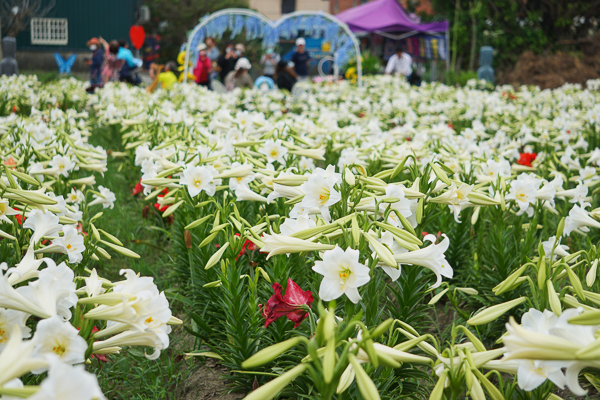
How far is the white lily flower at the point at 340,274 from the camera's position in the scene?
1242mm

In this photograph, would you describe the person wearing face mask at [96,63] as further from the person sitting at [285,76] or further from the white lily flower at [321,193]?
the white lily flower at [321,193]

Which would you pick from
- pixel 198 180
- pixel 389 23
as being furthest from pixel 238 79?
pixel 389 23

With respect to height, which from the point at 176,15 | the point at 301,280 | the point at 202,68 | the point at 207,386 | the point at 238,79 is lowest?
the point at 207,386

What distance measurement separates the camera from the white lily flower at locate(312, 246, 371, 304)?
124cm

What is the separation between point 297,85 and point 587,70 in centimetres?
853

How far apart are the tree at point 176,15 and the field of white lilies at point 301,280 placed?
27.9 meters

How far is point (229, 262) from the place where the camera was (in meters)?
1.90

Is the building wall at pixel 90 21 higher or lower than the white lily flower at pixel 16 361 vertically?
higher

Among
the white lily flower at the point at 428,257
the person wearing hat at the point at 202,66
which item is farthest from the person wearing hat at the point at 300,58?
the white lily flower at the point at 428,257

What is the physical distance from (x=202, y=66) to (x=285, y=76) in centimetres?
204

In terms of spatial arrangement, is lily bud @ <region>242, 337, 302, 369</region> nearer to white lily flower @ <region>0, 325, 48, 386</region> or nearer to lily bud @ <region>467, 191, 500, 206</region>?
white lily flower @ <region>0, 325, 48, 386</region>

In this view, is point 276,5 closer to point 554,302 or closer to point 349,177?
point 349,177

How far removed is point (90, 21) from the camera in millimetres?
24062

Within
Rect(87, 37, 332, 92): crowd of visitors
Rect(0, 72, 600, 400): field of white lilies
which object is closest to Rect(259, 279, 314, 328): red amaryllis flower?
Rect(0, 72, 600, 400): field of white lilies
